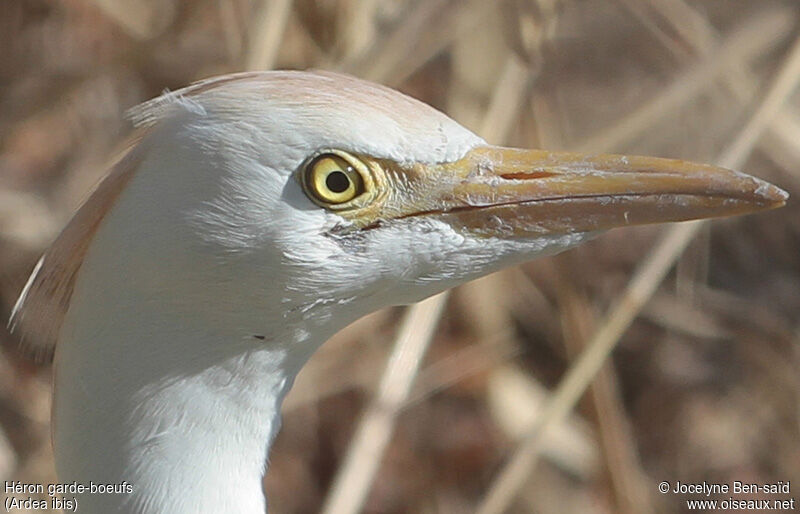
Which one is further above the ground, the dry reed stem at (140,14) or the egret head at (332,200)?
the dry reed stem at (140,14)

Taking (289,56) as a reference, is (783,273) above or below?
above

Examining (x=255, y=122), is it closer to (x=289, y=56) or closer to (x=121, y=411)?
(x=121, y=411)

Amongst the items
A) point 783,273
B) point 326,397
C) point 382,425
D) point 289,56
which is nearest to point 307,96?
point 382,425

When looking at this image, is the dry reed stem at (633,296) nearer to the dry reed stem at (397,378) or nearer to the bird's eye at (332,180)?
the dry reed stem at (397,378)

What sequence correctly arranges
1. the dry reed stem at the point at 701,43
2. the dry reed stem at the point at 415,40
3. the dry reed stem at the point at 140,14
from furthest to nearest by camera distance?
1. the dry reed stem at the point at 140,14
2. the dry reed stem at the point at 701,43
3. the dry reed stem at the point at 415,40

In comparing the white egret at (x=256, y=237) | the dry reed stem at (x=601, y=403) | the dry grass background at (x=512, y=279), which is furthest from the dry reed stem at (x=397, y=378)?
the white egret at (x=256, y=237)

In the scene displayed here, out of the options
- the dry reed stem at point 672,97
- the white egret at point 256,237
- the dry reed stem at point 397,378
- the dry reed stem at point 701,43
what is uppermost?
the dry reed stem at point 701,43
